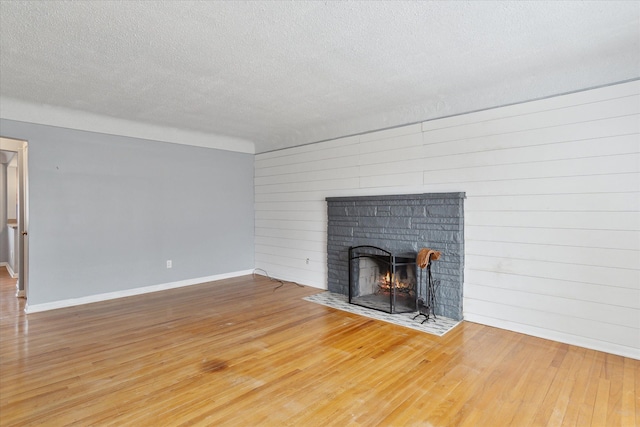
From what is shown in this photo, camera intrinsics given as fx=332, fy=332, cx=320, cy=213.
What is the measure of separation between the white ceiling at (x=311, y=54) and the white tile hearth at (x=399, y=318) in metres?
2.27

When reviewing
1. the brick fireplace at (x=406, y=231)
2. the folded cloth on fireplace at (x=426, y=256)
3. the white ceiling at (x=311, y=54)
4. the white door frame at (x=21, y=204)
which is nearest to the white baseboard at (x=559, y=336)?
the brick fireplace at (x=406, y=231)

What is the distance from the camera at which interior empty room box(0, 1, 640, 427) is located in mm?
2117

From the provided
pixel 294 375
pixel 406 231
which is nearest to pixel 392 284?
pixel 406 231

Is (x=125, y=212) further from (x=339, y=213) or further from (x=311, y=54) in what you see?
(x=311, y=54)

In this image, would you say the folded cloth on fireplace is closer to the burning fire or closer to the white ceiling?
the burning fire

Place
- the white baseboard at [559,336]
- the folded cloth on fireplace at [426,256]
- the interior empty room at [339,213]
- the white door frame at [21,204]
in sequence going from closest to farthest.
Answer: the interior empty room at [339,213]
the white baseboard at [559,336]
the folded cloth on fireplace at [426,256]
the white door frame at [21,204]

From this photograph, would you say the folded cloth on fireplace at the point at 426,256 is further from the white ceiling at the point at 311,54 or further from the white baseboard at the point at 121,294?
the white baseboard at the point at 121,294

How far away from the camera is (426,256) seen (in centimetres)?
352

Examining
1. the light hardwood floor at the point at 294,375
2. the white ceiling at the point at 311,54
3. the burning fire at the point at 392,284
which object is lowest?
the light hardwood floor at the point at 294,375

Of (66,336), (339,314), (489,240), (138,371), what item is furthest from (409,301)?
(66,336)

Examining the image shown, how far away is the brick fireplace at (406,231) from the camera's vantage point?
3.59m

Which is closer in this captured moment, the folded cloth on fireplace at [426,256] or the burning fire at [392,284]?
the folded cloth on fireplace at [426,256]

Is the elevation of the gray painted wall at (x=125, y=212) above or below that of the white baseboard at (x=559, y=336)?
above

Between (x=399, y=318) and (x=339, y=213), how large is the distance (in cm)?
171
